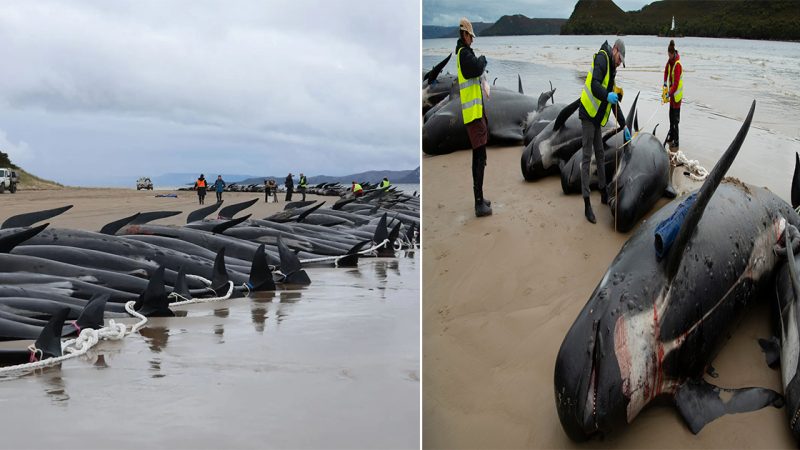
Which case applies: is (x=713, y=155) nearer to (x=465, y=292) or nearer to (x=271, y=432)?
(x=465, y=292)

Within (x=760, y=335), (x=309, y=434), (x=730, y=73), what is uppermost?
(x=730, y=73)

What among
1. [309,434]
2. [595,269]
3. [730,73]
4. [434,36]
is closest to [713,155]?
[730,73]

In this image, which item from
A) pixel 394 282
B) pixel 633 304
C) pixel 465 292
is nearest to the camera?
pixel 633 304

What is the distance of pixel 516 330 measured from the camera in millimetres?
2928

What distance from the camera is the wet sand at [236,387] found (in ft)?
8.84

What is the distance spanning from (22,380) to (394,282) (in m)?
4.08

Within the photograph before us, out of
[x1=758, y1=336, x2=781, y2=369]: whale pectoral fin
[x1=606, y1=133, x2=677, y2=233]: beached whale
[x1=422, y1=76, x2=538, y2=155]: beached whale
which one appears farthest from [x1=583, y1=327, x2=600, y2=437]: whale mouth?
[x1=422, y1=76, x2=538, y2=155]: beached whale

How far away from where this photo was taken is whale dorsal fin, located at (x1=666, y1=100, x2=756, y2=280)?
244cm

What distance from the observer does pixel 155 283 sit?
494cm

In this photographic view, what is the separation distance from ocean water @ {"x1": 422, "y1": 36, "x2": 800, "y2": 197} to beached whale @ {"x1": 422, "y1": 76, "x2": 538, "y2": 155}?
1.31 ft

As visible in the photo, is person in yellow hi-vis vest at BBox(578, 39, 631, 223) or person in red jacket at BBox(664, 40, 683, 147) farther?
person in red jacket at BBox(664, 40, 683, 147)

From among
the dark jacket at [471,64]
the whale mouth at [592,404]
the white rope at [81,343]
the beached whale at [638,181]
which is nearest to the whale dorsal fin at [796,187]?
the beached whale at [638,181]

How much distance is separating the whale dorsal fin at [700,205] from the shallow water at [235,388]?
1092mm

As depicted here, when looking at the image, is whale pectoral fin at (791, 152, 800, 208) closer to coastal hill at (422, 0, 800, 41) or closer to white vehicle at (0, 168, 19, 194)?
coastal hill at (422, 0, 800, 41)
